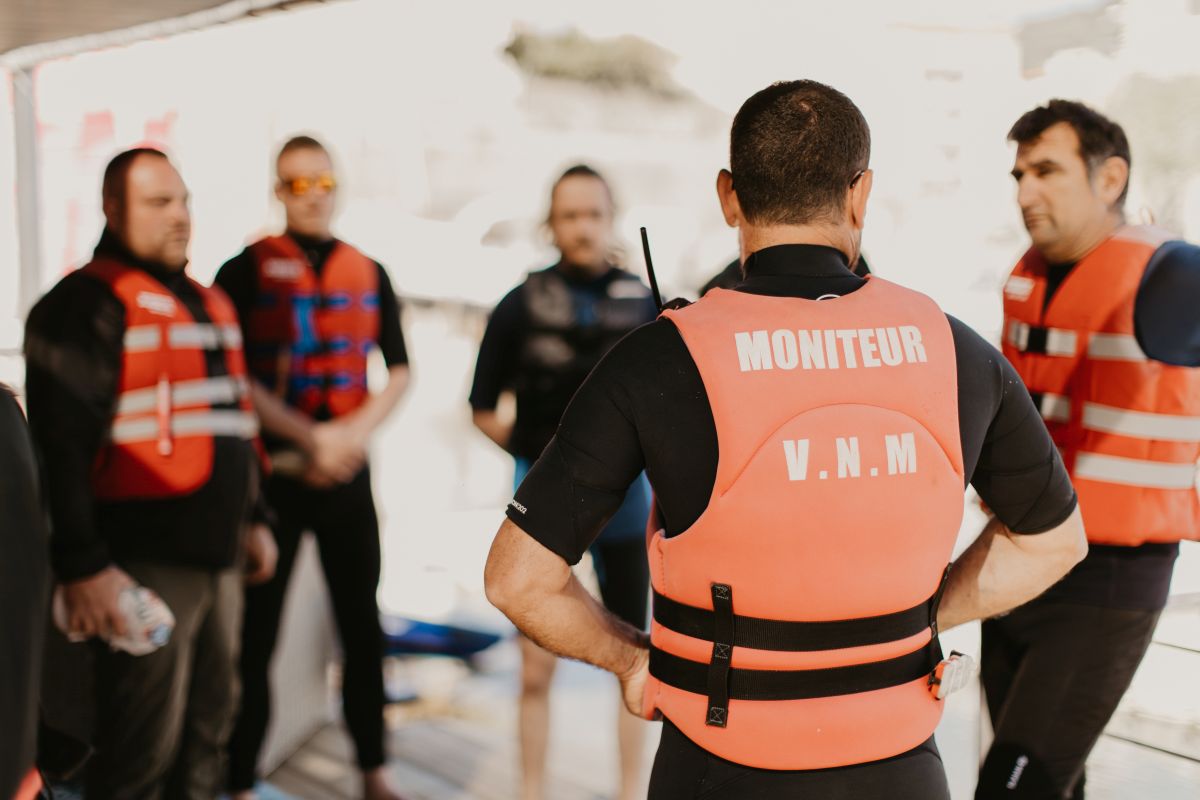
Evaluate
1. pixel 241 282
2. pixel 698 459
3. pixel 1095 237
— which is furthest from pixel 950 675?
pixel 241 282

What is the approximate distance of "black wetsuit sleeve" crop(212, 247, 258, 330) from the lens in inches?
131

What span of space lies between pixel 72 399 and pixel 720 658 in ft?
5.63

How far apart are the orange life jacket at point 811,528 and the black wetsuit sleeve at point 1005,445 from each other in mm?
37

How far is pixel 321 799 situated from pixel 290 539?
0.89m

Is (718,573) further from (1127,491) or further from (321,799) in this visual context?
(321,799)

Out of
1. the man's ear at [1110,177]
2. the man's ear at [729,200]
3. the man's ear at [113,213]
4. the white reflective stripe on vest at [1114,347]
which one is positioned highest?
the man's ear at [1110,177]

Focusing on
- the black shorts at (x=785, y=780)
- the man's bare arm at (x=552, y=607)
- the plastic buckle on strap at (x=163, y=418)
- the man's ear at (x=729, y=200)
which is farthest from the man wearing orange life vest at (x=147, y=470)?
the man's ear at (x=729, y=200)

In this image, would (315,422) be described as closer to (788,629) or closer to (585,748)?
(585,748)

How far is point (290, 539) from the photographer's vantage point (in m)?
3.35

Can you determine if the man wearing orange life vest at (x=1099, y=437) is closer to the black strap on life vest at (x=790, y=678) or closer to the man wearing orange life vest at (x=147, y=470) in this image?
the black strap on life vest at (x=790, y=678)

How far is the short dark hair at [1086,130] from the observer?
2.33 metres

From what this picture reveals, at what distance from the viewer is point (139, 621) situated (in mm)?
2441

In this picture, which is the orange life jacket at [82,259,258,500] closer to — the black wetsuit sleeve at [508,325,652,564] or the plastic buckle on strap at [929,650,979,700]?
the black wetsuit sleeve at [508,325,652,564]

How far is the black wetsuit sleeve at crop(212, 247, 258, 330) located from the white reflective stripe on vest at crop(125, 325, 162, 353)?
75 centimetres
